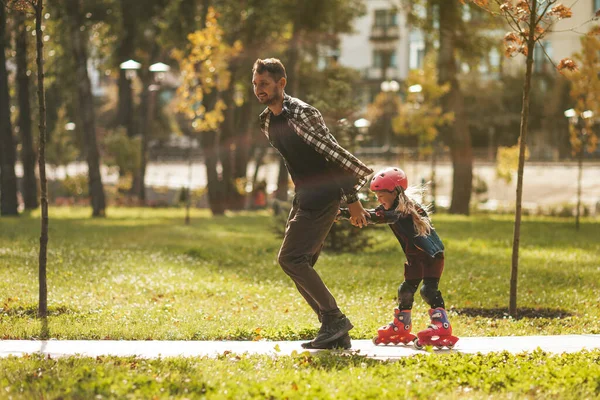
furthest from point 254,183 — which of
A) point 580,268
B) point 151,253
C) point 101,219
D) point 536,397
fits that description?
point 536,397

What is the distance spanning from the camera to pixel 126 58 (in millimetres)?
33969

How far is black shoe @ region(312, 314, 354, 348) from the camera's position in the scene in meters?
6.81

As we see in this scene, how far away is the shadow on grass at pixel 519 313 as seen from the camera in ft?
30.7

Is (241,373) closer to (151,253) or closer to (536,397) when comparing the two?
(536,397)

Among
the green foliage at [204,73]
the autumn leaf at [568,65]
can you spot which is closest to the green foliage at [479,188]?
the green foliage at [204,73]

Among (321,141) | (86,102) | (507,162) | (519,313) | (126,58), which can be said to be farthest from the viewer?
(507,162)

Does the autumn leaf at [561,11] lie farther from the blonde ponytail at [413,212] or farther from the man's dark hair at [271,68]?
the man's dark hair at [271,68]

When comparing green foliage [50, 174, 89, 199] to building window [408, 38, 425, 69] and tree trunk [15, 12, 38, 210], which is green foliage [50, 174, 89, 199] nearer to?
tree trunk [15, 12, 38, 210]

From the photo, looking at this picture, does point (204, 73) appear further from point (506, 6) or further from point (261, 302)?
point (506, 6)

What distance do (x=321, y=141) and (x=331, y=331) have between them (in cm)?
153

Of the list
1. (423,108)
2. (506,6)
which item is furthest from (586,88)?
(506,6)

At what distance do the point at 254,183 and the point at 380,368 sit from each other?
29.9 meters

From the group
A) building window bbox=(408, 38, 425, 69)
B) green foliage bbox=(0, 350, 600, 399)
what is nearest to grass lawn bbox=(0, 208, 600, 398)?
green foliage bbox=(0, 350, 600, 399)

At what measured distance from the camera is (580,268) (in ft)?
43.1
